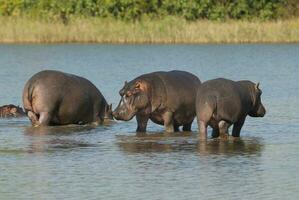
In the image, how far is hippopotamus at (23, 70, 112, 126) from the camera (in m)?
14.5

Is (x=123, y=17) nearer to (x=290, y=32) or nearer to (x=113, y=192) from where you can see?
(x=290, y=32)

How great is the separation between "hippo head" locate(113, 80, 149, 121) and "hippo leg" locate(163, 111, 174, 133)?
0.95ft

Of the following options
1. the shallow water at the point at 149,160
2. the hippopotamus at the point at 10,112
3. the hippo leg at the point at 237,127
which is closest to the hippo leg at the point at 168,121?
the shallow water at the point at 149,160

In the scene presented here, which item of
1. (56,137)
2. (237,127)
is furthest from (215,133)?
(56,137)

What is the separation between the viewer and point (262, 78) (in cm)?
2427

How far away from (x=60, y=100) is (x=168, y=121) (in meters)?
1.55

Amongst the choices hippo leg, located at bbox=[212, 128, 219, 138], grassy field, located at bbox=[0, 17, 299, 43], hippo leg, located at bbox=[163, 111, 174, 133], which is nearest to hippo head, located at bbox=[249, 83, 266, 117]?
hippo leg, located at bbox=[212, 128, 219, 138]

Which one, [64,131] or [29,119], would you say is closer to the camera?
[64,131]

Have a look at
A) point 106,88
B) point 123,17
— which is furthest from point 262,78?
point 123,17

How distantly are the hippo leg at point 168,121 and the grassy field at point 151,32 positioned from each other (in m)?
23.0

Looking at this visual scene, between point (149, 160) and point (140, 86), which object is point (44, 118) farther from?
point (149, 160)

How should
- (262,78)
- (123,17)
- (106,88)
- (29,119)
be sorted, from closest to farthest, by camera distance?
(29,119)
(106,88)
(262,78)
(123,17)

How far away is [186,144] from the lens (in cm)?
1318

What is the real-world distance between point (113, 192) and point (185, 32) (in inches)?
1085
